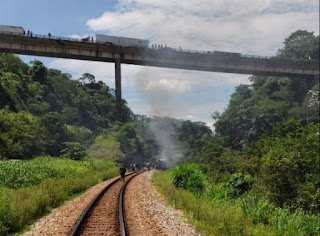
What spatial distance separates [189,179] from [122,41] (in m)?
49.1

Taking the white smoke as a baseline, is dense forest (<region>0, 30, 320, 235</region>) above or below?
above

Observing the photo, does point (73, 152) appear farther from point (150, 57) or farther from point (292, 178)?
point (292, 178)

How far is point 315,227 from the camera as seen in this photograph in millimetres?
15875

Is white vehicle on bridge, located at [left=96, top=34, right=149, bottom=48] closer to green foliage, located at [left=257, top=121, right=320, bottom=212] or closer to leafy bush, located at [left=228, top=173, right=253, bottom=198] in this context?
green foliage, located at [left=257, top=121, right=320, bottom=212]

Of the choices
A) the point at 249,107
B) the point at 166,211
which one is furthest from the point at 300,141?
the point at 249,107

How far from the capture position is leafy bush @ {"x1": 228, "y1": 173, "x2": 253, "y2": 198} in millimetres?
21519

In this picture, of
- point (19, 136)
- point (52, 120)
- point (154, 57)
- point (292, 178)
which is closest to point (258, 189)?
point (292, 178)

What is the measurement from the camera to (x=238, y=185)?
71.7 feet

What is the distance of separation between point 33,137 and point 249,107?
45.3m

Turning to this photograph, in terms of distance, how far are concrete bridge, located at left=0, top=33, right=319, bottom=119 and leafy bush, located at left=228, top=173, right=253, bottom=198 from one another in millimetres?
44410

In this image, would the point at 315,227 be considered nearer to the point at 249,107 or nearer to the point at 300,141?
the point at 300,141

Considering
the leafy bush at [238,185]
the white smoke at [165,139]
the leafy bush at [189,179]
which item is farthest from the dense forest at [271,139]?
the white smoke at [165,139]

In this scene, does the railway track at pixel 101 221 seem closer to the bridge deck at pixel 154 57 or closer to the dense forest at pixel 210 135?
the dense forest at pixel 210 135

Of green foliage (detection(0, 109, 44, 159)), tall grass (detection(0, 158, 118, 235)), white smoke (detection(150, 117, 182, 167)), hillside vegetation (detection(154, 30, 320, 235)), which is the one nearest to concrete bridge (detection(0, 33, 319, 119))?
green foliage (detection(0, 109, 44, 159))
